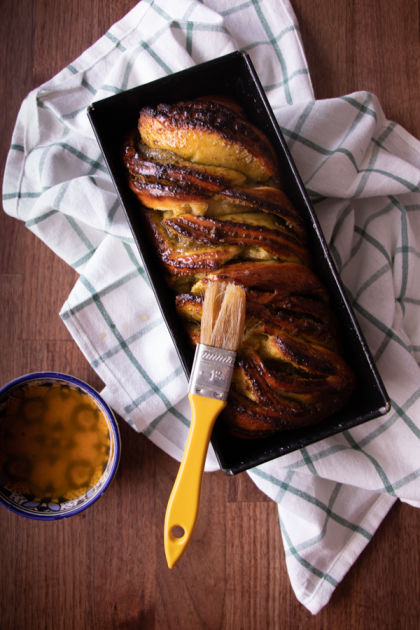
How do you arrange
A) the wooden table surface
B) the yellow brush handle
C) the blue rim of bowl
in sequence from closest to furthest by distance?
the yellow brush handle
the blue rim of bowl
the wooden table surface

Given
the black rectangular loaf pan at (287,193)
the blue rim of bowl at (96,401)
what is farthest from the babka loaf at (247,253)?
the blue rim of bowl at (96,401)

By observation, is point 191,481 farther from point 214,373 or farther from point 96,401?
point 96,401

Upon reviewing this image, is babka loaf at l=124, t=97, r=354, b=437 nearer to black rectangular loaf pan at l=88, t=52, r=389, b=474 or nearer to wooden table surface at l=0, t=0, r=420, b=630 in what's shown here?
black rectangular loaf pan at l=88, t=52, r=389, b=474

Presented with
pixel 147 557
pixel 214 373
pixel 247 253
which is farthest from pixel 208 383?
pixel 147 557

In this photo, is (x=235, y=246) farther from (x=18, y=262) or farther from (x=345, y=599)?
(x=345, y=599)

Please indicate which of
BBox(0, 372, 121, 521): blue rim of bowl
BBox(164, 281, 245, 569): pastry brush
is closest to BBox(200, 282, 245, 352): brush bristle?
BBox(164, 281, 245, 569): pastry brush

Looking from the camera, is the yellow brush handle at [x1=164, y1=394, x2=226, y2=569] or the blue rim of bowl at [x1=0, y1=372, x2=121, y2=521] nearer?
the yellow brush handle at [x1=164, y1=394, x2=226, y2=569]

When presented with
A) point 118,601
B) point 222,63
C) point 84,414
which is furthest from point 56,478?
point 222,63
